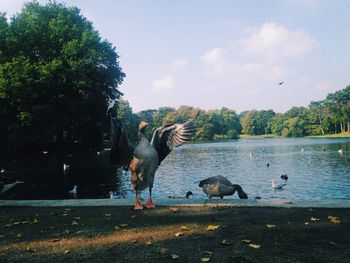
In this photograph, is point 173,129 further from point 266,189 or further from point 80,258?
point 266,189

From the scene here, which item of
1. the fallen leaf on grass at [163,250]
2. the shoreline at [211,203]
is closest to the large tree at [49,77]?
Result: the shoreline at [211,203]

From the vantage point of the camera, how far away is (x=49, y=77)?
38.7 metres

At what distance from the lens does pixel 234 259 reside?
5699 mm

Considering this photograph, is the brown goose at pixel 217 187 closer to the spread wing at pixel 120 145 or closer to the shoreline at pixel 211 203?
the shoreline at pixel 211 203

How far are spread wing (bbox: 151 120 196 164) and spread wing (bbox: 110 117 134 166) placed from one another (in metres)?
0.71

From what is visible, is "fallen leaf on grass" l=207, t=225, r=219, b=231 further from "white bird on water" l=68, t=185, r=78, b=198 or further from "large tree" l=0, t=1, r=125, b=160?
"large tree" l=0, t=1, r=125, b=160

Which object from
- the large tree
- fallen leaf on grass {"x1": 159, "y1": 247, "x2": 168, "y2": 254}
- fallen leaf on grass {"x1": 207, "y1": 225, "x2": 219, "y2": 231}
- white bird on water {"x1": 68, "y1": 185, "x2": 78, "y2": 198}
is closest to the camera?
fallen leaf on grass {"x1": 159, "y1": 247, "x2": 168, "y2": 254}

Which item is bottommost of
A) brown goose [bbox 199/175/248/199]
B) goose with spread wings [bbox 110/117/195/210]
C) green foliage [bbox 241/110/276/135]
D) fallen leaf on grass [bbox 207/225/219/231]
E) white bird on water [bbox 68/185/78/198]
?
white bird on water [bbox 68/185/78/198]

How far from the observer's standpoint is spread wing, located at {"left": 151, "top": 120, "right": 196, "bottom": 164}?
1007 centimetres

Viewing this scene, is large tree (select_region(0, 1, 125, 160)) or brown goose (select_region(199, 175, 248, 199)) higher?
large tree (select_region(0, 1, 125, 160))

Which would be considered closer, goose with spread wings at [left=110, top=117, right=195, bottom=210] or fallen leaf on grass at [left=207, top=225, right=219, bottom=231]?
fallen leaf on grass at [left=207, top=225, right=219, bottom=231]

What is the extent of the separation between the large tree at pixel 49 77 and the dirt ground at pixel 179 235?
31207mm

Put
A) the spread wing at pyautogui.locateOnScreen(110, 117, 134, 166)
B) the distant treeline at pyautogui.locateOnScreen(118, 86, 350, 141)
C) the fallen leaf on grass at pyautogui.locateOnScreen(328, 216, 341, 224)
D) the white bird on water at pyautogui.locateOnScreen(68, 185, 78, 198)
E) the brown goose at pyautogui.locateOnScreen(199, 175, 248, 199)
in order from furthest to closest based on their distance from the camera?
the distant treeline at pyautogui.locateOnScreen(118, 86, 350, 141), the white bird on water at pyautogui.locateOnScreen(68, 185, 78, 198), the brown goose at pyautogui.locateOnScreen(199, 175, 248, 199), the spread wing at pyautogui.locateOnScreen(110, 117, 134, 166), the fallen leaf on grass at pyautogui.locateOnScreen(328, 216, 341, 224)

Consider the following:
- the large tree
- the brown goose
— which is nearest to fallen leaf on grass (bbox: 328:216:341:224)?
the brown goose
